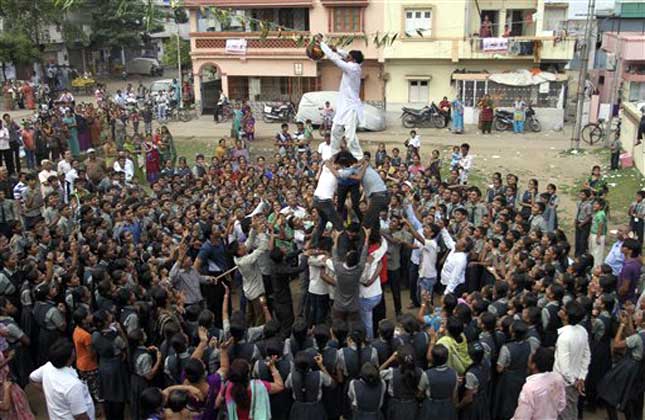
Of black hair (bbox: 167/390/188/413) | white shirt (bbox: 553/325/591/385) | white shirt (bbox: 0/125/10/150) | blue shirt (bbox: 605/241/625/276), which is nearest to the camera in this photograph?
black hair (bbox: 167/390/188/413)

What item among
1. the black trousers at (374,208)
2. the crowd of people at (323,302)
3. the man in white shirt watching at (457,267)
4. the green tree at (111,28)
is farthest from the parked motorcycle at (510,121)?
the green tree at (111,28)

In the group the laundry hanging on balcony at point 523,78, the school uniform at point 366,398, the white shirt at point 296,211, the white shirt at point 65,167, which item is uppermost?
the laundry hanging on balcony at point 523,78

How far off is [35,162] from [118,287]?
10783 mm

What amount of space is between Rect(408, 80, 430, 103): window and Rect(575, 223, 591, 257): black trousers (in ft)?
54.6

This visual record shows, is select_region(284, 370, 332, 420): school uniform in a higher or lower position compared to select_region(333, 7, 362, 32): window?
lower

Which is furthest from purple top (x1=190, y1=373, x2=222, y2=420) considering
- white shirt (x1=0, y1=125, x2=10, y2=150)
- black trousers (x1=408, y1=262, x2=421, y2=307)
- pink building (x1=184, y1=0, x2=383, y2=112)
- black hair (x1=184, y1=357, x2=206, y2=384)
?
pink building (x1=184, y1=0, x2=383, y2=112)

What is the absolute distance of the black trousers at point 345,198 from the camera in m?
8.08

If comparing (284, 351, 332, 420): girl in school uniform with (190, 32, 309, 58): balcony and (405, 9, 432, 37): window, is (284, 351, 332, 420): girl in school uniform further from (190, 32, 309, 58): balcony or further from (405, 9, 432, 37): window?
(190, 32, 309, 58): balcony

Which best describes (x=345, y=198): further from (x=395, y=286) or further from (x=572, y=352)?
(x=572, y=352)

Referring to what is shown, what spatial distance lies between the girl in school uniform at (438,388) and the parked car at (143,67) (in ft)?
132

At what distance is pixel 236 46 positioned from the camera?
27.2m

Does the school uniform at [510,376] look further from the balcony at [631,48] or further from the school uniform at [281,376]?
the balcony at [631,48]

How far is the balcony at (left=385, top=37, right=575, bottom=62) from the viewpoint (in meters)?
24.7

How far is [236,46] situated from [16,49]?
12286 mm
